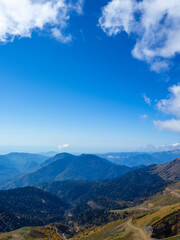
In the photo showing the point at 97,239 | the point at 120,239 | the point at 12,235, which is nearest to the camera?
the point at 120,239

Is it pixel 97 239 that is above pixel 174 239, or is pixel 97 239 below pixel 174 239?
below

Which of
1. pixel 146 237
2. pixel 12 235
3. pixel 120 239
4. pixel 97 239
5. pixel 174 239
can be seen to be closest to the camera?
pixel 174 239

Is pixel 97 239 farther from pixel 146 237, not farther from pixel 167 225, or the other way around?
pixel 167 225

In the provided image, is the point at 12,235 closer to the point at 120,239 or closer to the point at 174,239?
the point at 120,239

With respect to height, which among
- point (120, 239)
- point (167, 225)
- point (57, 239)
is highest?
point (167, 225)

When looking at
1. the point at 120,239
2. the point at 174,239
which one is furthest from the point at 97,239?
the point at 174,239

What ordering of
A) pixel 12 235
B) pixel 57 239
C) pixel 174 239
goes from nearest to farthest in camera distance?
pixel 174 239 < pixel 12 235 < pixel 57 239

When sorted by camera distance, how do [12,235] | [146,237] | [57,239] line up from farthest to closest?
[57,239], [12,235], [146,237]

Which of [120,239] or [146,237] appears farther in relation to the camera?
[120,239]

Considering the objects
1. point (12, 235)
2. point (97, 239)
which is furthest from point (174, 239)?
point (12, 235)
